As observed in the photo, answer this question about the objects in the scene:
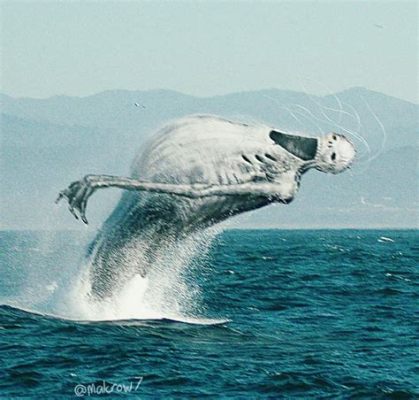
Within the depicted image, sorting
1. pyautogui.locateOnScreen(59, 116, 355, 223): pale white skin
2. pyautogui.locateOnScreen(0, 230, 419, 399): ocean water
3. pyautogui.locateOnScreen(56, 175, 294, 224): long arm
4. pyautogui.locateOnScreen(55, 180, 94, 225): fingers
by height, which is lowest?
pyautogui.locateOnScreen(0, 230, 419, 399): ocean water

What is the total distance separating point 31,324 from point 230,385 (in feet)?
22.9

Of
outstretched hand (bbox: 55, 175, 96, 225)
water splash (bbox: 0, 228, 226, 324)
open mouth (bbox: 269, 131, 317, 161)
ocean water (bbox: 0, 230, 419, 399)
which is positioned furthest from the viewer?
water splash (bbox: 0, 228, 226, 324)

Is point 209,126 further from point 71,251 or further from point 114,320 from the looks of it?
point 71,251

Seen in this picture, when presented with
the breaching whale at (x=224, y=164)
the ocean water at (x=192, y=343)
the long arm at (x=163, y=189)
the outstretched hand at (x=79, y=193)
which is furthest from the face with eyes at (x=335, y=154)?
the outstretched hand at (x=79, y=193)

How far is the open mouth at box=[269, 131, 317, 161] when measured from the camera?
22.9 metres

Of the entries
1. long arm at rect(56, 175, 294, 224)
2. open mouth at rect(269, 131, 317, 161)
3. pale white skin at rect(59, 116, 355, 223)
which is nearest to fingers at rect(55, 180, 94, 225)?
long arm at rect(56, 175, 294, 224)

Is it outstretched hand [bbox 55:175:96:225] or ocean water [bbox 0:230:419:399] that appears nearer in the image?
outstretched hand [bbox 55:175:96:225]

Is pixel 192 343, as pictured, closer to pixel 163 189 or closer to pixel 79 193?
pixel 163 189

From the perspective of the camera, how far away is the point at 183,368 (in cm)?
2378

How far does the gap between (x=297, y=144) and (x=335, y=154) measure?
A: 0.72 m

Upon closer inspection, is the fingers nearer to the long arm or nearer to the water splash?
the long arm

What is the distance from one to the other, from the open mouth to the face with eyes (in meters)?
A: 0.18

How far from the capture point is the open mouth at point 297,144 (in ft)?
75.3

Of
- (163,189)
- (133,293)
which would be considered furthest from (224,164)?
(133,293)
